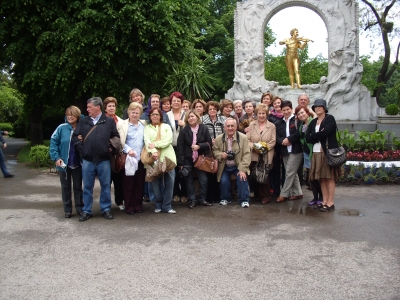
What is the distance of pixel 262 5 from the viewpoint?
15734 millimetres

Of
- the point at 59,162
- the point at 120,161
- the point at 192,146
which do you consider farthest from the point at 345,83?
the point at 59,162

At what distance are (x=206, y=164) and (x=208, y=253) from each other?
7.88 feet

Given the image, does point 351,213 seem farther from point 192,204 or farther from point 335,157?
point 192,204

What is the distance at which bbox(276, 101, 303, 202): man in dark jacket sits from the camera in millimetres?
7109

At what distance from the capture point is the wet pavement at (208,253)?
3754 millimetres

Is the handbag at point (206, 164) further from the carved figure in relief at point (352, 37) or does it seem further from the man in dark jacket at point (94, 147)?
the carved figure in relief at point (352, 37)

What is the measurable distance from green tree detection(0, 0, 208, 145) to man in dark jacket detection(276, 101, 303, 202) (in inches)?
278

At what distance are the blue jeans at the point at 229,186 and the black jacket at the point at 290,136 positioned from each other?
38.2 inches

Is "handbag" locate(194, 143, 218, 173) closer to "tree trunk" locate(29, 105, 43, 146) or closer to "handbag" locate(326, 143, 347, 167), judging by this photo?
"handbag" locate(326, 143, 347, 167)

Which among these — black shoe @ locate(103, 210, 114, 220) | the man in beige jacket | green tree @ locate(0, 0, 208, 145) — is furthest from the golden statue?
black shoe @ locate(103, 210, 114, 220)

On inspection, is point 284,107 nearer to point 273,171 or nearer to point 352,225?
point 273,171

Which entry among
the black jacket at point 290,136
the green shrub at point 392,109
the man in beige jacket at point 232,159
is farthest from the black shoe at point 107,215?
the green shrub at point 392,109

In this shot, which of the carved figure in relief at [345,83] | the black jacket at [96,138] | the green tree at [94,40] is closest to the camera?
the black jacket at [96,138]

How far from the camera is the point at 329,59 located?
1541 cm
